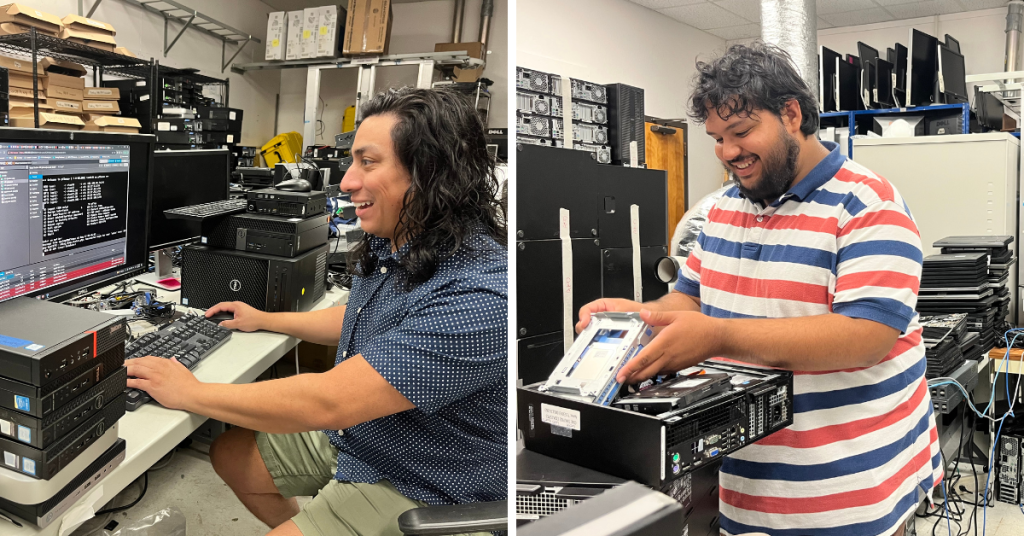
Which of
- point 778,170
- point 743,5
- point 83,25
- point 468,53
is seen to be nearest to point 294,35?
point 468,53

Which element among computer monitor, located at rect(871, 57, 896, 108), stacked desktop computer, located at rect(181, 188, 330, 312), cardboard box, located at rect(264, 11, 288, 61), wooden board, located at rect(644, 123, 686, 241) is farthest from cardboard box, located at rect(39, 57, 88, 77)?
computer monitor, located at rect(871, 57, 896, 108)

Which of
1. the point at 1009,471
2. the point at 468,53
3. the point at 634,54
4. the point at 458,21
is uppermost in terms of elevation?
the point at 458,21

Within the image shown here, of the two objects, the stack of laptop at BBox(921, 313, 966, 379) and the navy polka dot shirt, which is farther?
the stack of laptop at BBox(921, 313, 966, 379)

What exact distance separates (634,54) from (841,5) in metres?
4.20

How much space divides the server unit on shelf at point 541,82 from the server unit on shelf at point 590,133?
0.55 ft

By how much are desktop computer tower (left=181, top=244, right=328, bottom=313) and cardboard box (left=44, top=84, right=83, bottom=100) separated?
3.08 meters

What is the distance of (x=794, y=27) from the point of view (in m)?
2.26

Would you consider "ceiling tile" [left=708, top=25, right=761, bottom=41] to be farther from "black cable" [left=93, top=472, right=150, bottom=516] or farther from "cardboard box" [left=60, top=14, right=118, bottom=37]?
"cardboard box" [left=60, top=14, right=118, bottom=37]

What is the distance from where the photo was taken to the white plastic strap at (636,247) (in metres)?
2.05

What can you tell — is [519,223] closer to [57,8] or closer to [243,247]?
[243,247]

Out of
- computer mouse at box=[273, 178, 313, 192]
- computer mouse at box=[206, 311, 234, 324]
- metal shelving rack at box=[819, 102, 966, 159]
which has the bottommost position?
computer mouse at box=[206, 311, 234, 324]

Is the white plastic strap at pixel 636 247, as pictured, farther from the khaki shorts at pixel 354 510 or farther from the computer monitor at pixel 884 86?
the computer monitor at pixel 884 86

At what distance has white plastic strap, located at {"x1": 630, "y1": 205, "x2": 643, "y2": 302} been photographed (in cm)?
205

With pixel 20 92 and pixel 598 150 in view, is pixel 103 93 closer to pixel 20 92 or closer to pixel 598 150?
pixel 20 92
